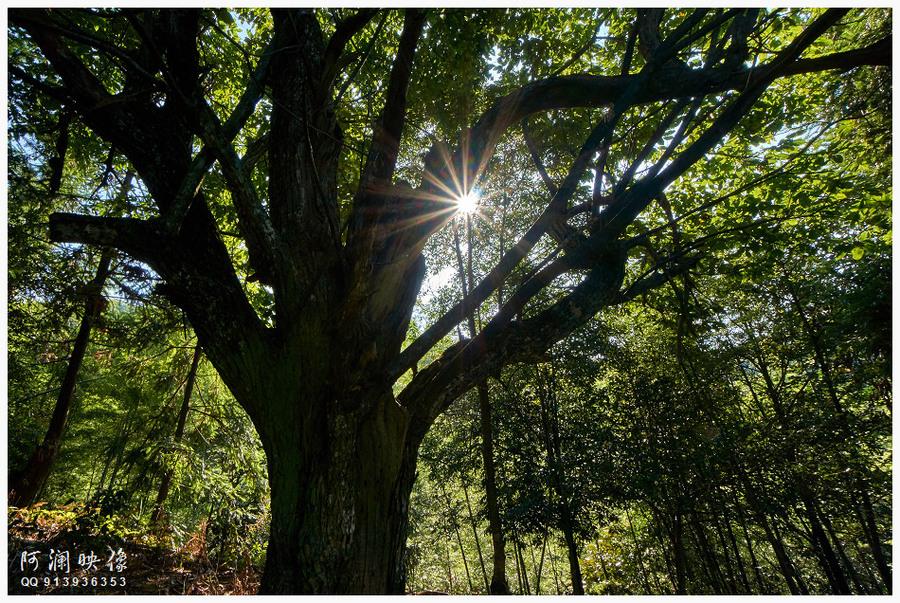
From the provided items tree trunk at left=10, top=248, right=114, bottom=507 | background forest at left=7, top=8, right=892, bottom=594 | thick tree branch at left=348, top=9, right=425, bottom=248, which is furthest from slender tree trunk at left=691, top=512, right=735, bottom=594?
tree trunk at left=10, top=248, right=114, bottom=507

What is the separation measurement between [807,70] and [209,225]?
3648 millimetres

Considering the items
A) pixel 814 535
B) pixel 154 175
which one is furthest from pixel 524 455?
pixel 154 175

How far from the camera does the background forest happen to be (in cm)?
385

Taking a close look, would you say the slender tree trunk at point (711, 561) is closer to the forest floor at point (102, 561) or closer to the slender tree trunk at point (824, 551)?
the slender tree trunk at point (824, 551)

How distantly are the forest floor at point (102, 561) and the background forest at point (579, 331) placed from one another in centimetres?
4

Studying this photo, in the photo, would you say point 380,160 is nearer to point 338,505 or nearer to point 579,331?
point 338,505

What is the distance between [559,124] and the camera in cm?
420

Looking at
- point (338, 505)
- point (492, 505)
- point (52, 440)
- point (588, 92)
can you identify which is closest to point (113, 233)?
point (338, 505)

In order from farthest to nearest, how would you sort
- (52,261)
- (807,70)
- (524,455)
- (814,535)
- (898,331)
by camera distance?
(524,455) → (814,535) → (52,261) → (898,331) → (807,70)

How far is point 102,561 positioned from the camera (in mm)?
3908

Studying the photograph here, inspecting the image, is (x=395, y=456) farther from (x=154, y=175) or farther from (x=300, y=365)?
(x=154, y=175)

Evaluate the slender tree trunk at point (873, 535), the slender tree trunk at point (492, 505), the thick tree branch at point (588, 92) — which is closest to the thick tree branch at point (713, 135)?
the thick tree branch at point (588, 92)

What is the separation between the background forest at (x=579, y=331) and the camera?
12.6 feet

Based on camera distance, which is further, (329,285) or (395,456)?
(329,285)
